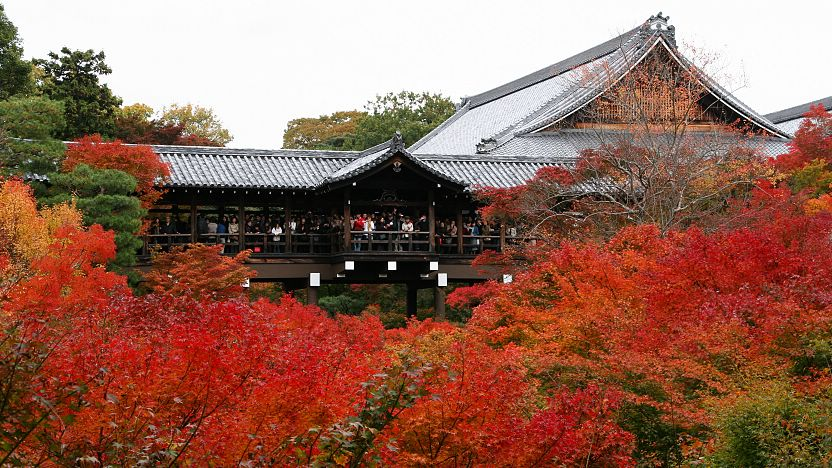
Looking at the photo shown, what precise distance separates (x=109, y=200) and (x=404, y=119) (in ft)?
107

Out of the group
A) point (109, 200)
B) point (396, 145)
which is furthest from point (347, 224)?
point (109, 200)

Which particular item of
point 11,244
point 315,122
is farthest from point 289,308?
point 315,122

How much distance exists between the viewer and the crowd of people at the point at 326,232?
29.6 m

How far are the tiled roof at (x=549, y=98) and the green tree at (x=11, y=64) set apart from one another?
50.7 feet

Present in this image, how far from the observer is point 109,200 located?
82.9 ft

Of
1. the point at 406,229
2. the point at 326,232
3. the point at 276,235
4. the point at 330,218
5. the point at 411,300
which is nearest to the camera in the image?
the point at 406,229

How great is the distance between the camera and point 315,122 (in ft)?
210

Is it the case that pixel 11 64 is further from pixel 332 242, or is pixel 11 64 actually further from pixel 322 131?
pixel 322 131

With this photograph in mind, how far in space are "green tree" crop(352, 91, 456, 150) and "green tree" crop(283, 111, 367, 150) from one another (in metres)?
3.69

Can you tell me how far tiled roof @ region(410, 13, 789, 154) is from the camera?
36562 millimetres

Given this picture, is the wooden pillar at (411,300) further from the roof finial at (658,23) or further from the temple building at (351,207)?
the roof finial at (658,23)

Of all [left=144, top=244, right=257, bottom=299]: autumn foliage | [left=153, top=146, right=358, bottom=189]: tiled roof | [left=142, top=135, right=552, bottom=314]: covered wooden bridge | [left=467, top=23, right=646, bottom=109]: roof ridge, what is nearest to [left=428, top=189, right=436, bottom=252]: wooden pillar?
[left=142, top=135, right=552, bottom=314]: covered wooden bridge

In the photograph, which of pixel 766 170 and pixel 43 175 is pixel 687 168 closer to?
pixel 766 170

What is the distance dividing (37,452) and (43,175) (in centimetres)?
1923
